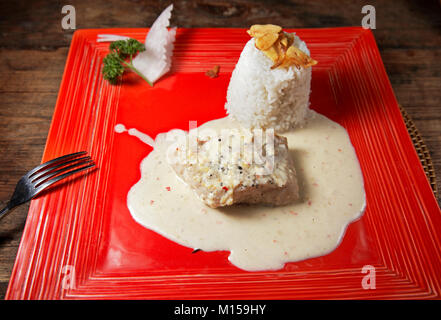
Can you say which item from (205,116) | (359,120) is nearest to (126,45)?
(205,116)

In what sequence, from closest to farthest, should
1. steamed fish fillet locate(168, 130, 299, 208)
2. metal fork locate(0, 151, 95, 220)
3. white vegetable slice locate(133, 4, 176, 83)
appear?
steamed fish fillet locate(168, 130, 299, 208) → metal fork locate(0, 151, 95, 220) → white vegetable slice locate(133, 4, 176, 83)

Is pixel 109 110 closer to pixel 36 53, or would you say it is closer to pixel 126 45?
pixel 126 45

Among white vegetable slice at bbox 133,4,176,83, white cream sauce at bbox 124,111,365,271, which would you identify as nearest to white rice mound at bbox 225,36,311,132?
white cream sauce at bbox 124,111,365,271

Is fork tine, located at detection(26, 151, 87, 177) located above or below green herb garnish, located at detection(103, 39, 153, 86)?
A: below

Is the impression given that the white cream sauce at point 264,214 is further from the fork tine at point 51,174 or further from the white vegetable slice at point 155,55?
the white vegetable slice at point 155,55

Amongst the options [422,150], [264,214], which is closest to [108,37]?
[264,214]

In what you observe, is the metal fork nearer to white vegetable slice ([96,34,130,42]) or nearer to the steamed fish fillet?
the steamed fish fillet

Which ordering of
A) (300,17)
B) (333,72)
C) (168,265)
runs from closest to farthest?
1. (168,265)
2. (333,72)
3. (300,17)

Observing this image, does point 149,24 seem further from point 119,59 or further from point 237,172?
point 237,172
